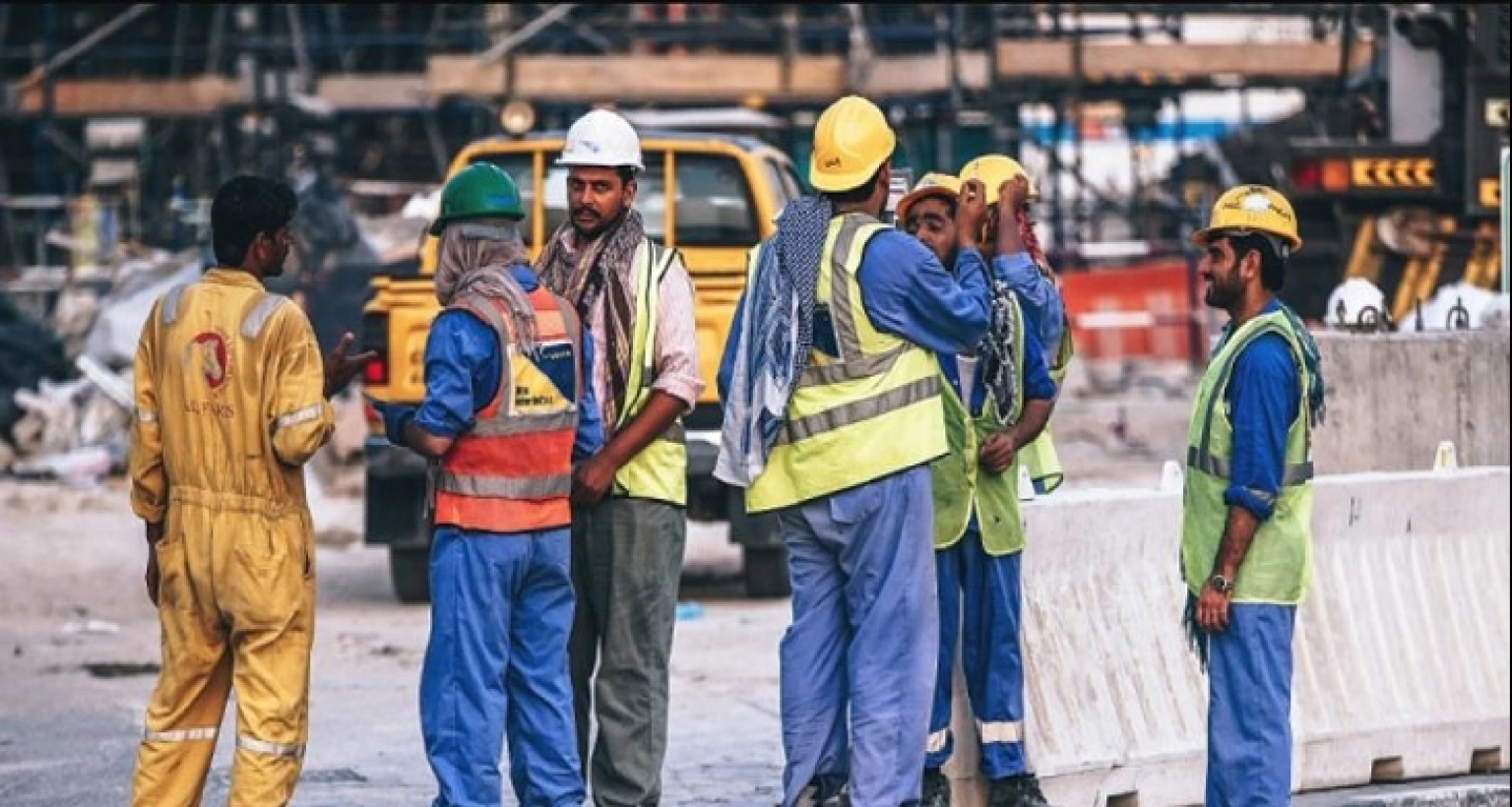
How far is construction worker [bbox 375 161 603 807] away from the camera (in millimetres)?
8523

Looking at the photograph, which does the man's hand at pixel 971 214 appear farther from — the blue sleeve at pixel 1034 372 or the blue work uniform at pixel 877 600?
the blue sleeve at pixel 1034 372

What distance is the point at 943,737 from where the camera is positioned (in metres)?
9.45

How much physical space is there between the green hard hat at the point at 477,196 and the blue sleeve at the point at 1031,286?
1.52 metres

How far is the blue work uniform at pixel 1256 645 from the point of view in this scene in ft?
28.4

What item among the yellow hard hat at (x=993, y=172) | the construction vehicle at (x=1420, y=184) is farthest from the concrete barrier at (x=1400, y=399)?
the construction vehicle at (x=1420, y=184)

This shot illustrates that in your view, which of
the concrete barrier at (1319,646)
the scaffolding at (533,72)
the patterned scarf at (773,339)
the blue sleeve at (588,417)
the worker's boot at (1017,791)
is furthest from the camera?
the scaffolding at (533,72)

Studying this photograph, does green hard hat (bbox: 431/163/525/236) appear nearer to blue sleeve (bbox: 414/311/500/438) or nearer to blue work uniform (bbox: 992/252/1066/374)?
blue sleeve (bbox: 414/311/500/438)

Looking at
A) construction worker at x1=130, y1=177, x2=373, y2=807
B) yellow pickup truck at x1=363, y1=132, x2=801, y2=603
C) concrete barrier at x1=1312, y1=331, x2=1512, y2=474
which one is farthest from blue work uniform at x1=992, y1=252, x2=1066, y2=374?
yellow pickup truck at x1=363, y1=132, x2=801, y2=603

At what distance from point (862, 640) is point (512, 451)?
1063 mm

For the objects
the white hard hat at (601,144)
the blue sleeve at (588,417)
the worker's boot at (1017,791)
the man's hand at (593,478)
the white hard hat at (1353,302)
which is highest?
the white hard hat at (601,144)

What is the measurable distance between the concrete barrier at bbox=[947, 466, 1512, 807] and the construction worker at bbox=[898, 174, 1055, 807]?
0.12 metres

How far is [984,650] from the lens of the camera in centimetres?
951

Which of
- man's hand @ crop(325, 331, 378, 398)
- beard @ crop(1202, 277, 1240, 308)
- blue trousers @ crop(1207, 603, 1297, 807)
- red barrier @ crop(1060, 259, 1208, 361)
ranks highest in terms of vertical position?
beard @ crop(1202, 277, 1240, 308)

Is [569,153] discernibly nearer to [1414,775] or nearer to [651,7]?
[1414,775]
